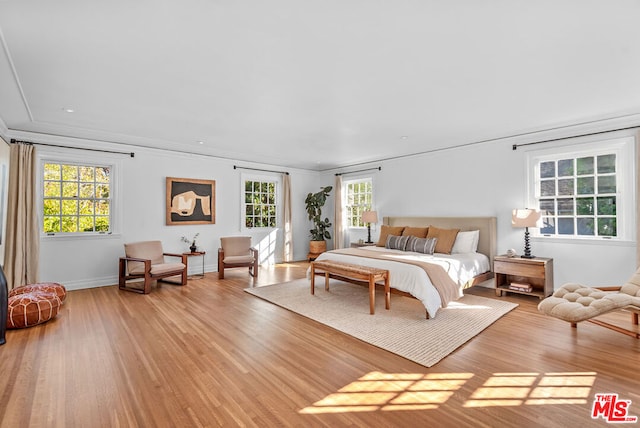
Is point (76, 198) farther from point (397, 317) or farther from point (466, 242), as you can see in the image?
point (466, 242)

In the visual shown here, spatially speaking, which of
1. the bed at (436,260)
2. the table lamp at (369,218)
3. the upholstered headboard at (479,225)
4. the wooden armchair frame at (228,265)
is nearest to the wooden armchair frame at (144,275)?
the wooden armchair frame at (228,265)

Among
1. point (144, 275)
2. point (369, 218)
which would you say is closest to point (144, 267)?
point (144, 275)

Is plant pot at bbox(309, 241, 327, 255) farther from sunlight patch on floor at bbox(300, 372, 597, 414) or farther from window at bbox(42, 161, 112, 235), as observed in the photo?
sunlight patch on floor at bbox(300, 372, 597, 414)

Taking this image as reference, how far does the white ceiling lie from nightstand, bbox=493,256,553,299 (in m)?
1.97

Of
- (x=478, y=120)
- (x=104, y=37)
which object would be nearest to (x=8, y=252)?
(x=104, y=37)

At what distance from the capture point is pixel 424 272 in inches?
151

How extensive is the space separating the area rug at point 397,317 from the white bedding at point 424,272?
250mm

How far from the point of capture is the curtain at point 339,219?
800 cm

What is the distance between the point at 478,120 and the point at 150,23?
4004 millimetres

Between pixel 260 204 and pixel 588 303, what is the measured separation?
6.24 meters

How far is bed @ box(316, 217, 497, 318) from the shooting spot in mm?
3826

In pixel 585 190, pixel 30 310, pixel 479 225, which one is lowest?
pixel 30 310

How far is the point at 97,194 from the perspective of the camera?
18.1 feet

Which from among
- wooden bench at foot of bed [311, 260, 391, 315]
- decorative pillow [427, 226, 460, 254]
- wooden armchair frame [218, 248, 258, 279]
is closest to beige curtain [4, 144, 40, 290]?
wooden armchair frame [218, 248, 258, 279]
